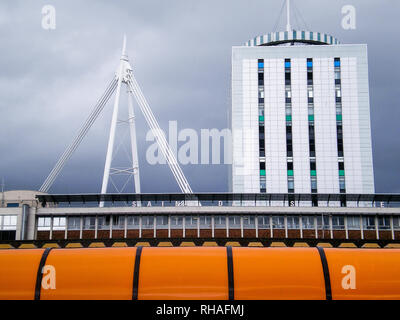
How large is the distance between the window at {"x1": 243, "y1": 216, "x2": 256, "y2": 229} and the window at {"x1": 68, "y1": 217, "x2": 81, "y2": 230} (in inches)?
746

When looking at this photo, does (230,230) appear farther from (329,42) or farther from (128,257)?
(329,42)

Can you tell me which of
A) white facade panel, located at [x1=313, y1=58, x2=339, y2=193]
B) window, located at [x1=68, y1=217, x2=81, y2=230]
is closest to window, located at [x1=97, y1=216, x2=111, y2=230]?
window, located at [x1=68, y1=217, x2=81, y2=230]

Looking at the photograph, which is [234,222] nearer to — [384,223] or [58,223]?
[384,223]

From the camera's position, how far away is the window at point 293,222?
166ft

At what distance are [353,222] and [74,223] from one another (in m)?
32.1

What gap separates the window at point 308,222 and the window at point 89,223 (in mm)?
23827

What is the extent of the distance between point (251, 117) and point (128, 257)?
79885 mm

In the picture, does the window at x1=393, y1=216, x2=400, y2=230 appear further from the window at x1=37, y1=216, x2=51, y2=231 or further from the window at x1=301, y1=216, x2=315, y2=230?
the window at x1=37, y1=216, x2=51, y2=231

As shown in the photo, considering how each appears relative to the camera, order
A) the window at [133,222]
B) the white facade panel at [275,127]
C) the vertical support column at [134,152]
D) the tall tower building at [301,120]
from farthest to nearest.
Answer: the tall tower building at [301,120] < the white facade panel at [275,127] < the vertical support column at [134,152] < the window at [133,222]

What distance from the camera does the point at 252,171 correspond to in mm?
84250

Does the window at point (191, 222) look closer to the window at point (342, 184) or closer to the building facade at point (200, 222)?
the building facade at point (200, 222)

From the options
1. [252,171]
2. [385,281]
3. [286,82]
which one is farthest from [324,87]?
[385,281]

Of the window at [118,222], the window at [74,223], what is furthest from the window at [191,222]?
the window at [74,223]
